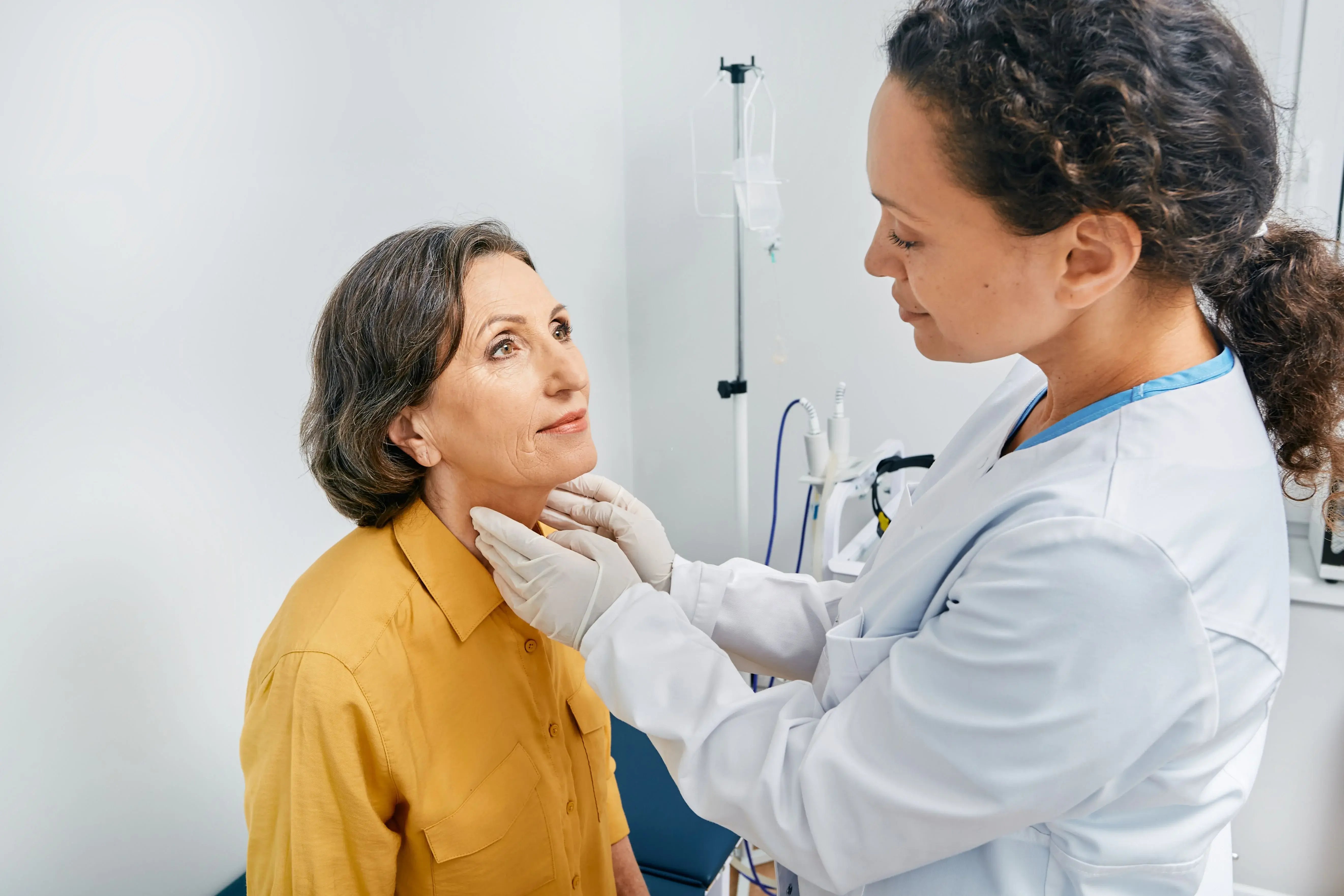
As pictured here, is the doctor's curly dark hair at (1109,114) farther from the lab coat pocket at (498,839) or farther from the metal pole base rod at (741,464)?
the metal pole base rod at (741,464)

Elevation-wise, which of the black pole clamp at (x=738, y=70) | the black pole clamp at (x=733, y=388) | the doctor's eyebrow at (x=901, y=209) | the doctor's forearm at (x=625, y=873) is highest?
the black pole clamp at (x=738, y=70)

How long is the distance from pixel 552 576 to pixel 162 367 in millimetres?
691

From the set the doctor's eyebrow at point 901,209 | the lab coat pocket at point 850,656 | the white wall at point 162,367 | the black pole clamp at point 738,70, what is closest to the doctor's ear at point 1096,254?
the doctor's eyebrow at point 901,209

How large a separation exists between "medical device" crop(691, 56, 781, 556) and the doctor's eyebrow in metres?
1.41

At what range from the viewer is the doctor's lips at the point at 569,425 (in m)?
1.08

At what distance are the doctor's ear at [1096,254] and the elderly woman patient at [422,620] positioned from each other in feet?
1.96

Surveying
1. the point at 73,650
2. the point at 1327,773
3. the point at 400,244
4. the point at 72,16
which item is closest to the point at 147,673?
the point at 73,650

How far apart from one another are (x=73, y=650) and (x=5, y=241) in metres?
0.53

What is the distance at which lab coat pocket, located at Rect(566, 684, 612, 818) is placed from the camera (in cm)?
122

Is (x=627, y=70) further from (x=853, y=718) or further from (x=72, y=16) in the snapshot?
(x=853, y=718)

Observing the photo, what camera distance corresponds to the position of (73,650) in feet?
3.67

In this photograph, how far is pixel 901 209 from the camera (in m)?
0.75

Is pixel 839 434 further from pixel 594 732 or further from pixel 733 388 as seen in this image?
pixel 594 732

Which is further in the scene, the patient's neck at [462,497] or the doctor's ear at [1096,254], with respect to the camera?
the patient's neck at [462,497]
